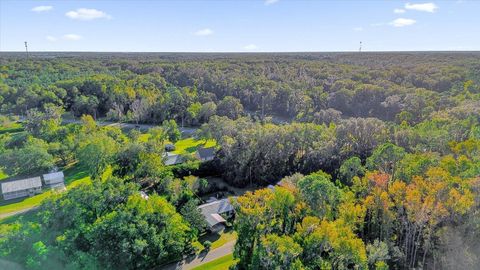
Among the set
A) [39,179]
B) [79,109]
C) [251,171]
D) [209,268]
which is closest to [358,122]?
[251,171]

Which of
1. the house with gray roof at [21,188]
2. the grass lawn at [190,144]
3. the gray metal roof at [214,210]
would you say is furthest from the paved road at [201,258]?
the grass lawn at [190,144]

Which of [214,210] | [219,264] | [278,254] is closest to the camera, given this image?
[278,254]

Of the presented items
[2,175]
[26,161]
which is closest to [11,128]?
[2,175]

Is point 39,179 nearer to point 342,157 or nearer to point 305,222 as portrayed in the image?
point 305,222

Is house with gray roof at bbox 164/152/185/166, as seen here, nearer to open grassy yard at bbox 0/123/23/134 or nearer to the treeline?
the treeline

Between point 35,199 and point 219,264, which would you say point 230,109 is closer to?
point 35,199

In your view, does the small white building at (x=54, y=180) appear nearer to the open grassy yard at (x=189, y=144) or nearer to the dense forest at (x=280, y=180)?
the dense forest at (x=280, y=180)

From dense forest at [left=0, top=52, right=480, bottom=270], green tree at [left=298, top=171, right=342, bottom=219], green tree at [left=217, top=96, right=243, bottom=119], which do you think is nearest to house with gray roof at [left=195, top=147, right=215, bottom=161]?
dense forest at [left=0, top=52, right=480, bottom=270]
